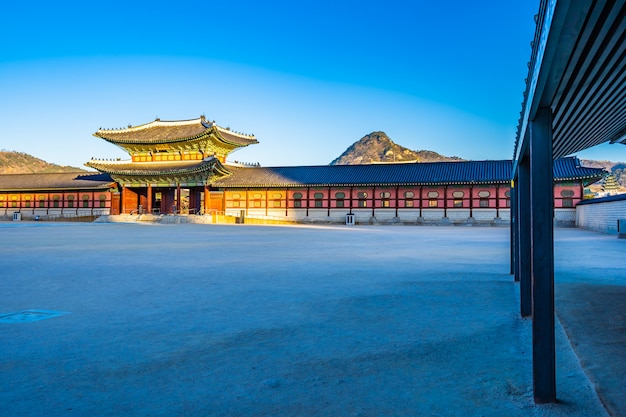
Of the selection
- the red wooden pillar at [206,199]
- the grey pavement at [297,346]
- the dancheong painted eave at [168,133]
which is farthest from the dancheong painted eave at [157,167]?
the grey pavement at [297,346]

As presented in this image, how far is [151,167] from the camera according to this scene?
4675cm

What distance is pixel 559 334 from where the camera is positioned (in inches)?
173

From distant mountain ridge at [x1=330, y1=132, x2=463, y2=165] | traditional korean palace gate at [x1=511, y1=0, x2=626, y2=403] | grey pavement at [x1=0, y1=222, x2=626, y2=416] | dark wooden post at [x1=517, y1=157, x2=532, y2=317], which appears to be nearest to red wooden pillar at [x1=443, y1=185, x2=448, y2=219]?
grey pavement at [x1=0, y1=222, x2=626, y2=416]

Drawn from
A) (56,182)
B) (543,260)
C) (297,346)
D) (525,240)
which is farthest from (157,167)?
(543,260)

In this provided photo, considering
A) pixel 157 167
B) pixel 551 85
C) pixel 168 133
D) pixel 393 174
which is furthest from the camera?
pixel 168 133

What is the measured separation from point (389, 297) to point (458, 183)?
112 ft

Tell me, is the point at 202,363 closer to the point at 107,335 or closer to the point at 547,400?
the point at 107,335

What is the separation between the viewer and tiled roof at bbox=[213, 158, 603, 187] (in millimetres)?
36938

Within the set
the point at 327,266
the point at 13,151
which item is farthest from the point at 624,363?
the point at 13,151

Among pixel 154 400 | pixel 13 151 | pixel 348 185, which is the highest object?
pixel 13 151

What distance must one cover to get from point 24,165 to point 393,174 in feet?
371

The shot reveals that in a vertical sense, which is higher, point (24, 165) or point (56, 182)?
point (24, 165)

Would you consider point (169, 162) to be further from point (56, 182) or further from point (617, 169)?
point (617, 169)

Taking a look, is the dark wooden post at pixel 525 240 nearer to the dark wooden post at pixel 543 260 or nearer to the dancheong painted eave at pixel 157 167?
the dark wooden post at pixel 543 260
